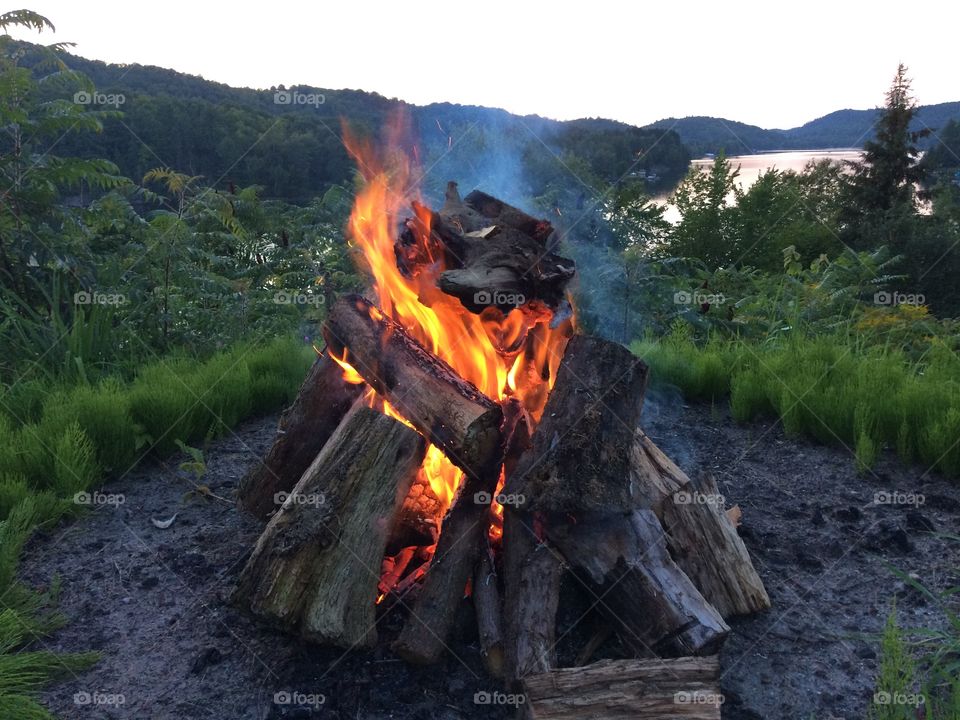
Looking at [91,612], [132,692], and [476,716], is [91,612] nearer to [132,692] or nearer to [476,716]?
[132,692]

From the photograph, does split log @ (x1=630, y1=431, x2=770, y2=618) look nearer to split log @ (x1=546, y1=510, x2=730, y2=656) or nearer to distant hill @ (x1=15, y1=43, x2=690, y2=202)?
split log @ (x1=546, y1=510, x2=730, y2=656)

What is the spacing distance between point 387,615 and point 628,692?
1.02 m

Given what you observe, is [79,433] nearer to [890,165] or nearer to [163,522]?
[163,522]

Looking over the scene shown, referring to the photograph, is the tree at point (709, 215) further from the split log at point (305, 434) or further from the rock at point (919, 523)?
the split log at point (305, 434)

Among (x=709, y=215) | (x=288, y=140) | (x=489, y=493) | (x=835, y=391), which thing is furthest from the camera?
(x=709, y=215)

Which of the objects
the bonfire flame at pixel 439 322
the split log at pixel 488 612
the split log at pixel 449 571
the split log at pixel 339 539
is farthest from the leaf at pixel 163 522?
the split log at pixel 488 612

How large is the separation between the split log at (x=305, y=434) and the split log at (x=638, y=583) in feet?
4.47

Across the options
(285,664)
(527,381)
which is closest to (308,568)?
(285,664)

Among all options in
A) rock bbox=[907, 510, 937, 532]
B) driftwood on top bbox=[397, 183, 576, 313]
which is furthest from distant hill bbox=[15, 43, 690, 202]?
rock bbox=[907, 510, 937, 532]

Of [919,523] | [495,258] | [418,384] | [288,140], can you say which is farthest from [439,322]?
[288,140]

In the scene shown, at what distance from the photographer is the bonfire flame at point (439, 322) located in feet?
10.5

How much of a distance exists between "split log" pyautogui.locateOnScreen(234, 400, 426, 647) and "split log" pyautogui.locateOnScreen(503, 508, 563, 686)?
0.49 metres

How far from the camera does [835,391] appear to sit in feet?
14.3

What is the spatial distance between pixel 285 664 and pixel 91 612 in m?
0.92
